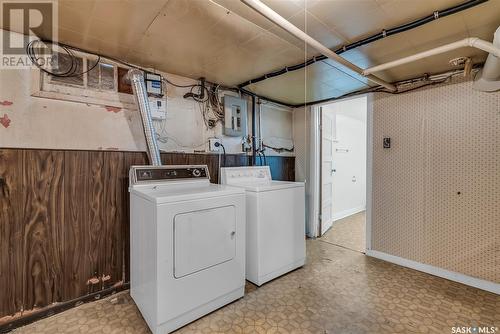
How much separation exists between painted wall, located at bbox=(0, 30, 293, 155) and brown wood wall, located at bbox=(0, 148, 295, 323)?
8cm

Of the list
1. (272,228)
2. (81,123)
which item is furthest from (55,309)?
(272,228)

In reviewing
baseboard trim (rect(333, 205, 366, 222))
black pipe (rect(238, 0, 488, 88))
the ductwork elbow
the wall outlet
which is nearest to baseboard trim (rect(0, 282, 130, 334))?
the wall outlet

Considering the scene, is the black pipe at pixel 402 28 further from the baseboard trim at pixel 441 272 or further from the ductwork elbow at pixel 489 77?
the baseboard trim at pixel 441 272

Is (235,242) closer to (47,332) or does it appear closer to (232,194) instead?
(232,194)

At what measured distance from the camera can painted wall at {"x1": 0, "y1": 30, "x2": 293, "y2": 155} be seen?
166cm

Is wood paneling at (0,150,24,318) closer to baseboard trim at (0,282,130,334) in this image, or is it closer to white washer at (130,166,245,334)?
baseboard trim at (0,282,130,334)

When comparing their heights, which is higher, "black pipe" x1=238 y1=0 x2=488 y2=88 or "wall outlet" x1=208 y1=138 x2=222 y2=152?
"black pipe" x1=238 y1=0 x2=488 y2=88

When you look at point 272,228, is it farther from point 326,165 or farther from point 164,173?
Result: point 326,165

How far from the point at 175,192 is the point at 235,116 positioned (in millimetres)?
1419

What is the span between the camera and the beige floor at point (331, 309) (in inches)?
66.1

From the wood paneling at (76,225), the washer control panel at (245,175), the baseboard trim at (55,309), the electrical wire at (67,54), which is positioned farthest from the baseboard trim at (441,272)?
the electrical wire at (67,54)

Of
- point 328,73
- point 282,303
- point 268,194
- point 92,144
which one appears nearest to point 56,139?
point 92,144

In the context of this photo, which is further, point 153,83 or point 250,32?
point 153,83

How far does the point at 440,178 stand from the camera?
95.7 inches
